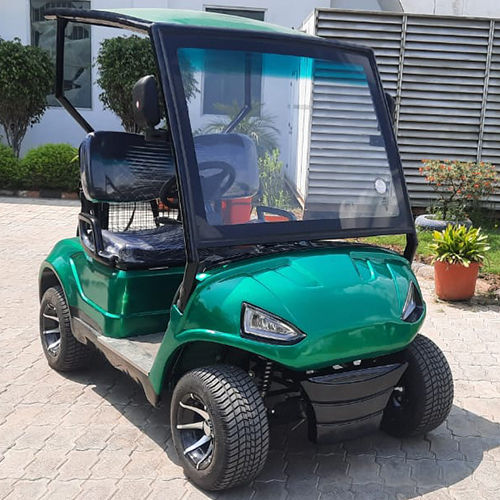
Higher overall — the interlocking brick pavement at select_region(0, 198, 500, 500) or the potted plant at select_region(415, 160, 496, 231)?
the potted plant at select_region(415, 160, 496, 231)

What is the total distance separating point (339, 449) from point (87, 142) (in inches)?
89.1

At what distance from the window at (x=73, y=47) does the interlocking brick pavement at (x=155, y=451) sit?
385 inches

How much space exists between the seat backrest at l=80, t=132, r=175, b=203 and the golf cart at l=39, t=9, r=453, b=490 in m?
0.38

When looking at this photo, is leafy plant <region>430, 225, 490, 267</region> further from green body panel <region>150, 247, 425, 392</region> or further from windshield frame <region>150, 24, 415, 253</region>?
green body panel <region>150, 247, 425, 392</region>

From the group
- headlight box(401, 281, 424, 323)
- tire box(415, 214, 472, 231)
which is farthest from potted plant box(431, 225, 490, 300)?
headlight box(401, 281, 424, 323)

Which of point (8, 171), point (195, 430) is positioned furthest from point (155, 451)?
point (8, 171)

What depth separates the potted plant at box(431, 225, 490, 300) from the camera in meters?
6.20

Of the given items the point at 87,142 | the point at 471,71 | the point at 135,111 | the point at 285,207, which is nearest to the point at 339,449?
the point at 285,207

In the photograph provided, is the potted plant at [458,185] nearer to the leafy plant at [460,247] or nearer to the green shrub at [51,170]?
the leafy plant at [460,247]

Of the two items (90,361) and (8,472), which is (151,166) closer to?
(90,361)

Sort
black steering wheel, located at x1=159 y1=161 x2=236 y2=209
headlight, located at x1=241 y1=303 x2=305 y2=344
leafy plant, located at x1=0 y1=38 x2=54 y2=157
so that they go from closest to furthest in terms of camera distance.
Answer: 1. headlight, located at x1=241 y1=303 x2=305 y2=344
2. black steering wheel, located at x1=159 y1=161 x2=236 y2=209
3. leafy plant, located at x1=0 y1=38 x2=54 y2=157

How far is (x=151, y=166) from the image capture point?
4.69m

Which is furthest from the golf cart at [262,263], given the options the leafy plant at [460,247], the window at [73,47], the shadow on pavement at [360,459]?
the window at [73,47]

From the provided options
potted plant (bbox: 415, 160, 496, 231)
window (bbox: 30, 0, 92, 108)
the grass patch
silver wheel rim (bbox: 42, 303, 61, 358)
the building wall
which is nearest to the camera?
silver wheel rim (bbox: 42, 303, 61, 358)
